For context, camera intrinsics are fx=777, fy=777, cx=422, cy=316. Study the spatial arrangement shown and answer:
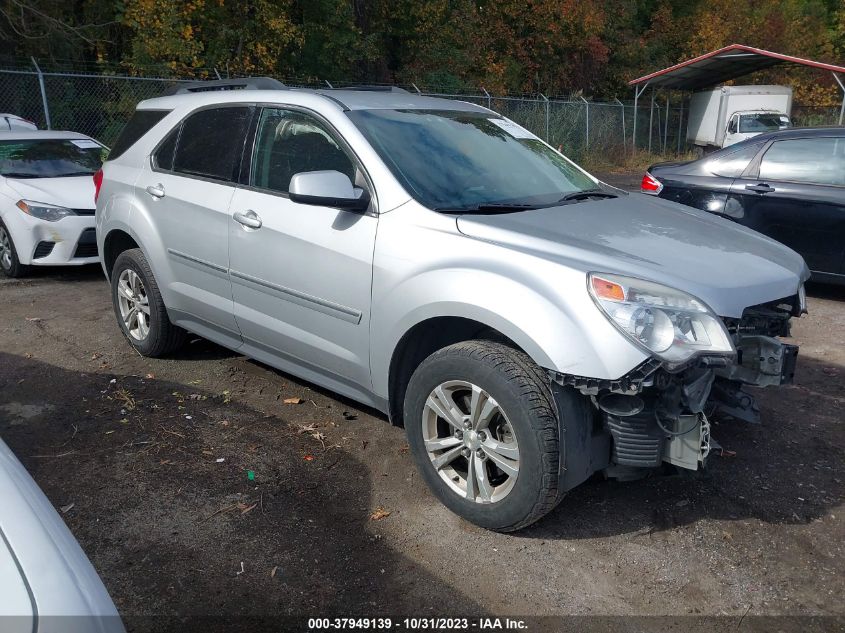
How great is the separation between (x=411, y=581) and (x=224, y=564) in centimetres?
77

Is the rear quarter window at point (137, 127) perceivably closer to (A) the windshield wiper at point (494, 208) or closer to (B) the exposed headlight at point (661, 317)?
(A) the windshield wiper at point (494, 208)

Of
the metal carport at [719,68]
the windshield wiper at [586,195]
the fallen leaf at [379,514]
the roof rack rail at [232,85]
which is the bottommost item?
the fallen leaf at [379,514]

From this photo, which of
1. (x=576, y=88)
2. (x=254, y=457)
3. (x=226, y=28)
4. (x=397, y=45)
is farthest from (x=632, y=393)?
(x=576, y=88)

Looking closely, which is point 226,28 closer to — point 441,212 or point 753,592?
point 441,212

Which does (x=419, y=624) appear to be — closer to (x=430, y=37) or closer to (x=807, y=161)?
(x=807, y=161)

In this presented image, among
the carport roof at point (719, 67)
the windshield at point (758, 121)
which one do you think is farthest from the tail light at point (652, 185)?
the windshield at point (758, 121)

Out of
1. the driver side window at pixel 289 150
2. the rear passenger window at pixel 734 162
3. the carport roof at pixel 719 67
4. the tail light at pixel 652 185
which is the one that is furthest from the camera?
the carport roof at pixel 719 67

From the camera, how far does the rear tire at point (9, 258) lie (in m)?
8.05

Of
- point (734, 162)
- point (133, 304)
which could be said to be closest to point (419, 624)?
point (133, 304)

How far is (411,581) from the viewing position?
3041mm

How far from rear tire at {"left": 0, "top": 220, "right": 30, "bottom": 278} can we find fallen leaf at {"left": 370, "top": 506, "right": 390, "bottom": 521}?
6.11m

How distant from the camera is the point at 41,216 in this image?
780 cm

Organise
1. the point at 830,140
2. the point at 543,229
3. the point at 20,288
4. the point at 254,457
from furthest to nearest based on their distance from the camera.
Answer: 1. the point at 20,288
2. the point at 830,140
3. the point at 254,457
4. the point at 543,229

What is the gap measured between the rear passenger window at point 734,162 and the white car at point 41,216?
6.23 meters
